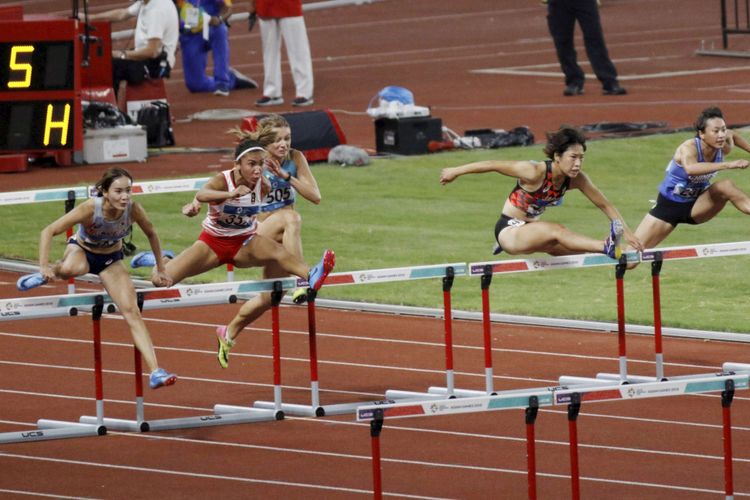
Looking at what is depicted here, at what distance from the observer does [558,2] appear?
934 inches

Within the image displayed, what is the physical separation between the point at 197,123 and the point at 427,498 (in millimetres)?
14237

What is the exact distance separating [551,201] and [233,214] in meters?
2.16

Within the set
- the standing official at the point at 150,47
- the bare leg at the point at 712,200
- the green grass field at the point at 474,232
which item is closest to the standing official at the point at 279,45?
the standing official at the point at 150,47

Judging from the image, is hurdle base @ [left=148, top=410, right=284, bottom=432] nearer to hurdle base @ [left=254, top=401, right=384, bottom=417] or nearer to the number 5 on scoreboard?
hurdle base @ [left=254, top=401, right=384, bottom=417]

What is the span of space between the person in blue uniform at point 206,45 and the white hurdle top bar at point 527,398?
16.7 metres

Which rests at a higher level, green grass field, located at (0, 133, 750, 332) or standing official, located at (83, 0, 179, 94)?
standing official, located at (83, 0, 179, 94)

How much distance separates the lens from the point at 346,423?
11.2 metres

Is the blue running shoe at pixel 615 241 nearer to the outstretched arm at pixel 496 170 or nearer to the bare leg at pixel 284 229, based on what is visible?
the outstretched arm at pixel 496 170

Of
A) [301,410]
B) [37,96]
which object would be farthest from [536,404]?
[37,96]

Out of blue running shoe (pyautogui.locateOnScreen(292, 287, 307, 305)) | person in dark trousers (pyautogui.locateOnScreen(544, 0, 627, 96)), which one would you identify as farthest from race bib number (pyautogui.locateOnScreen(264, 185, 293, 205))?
person in dark trousers (pyautogui.locateOnScreen(544, 0, 627, 96))

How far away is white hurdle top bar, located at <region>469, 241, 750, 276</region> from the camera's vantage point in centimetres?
1096

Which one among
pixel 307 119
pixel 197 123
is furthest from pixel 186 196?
pixel 197 123

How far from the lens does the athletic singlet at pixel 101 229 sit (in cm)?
1061

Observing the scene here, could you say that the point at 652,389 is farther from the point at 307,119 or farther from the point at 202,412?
the point at 307,119
